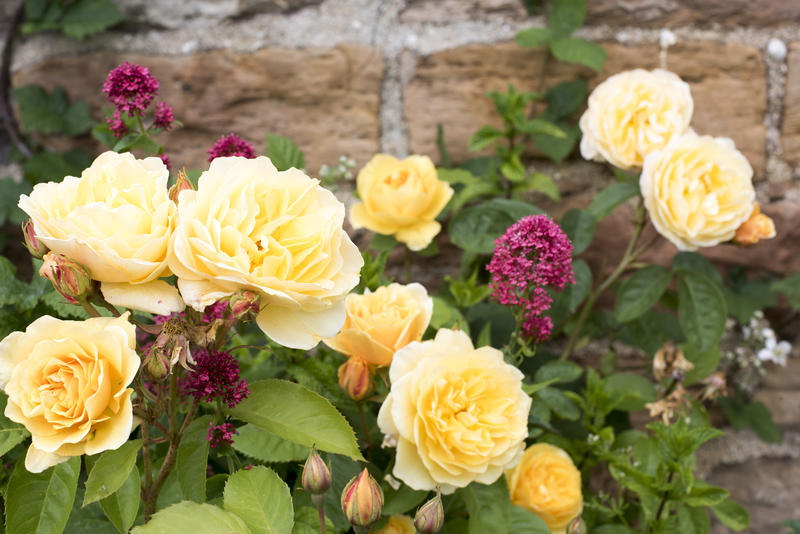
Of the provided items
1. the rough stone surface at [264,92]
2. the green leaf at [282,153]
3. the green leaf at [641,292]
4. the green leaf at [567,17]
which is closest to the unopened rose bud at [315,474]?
the green leaf at [282,153]

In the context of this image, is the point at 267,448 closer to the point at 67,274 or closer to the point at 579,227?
the point at 67,274

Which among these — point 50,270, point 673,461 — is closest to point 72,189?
point 50,270

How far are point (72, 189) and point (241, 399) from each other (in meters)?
0.22

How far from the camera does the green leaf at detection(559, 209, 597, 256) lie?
104cm

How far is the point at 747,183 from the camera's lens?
94cm

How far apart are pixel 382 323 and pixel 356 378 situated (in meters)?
0.07

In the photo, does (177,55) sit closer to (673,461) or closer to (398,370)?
(398,370)

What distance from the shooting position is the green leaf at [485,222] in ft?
3.40

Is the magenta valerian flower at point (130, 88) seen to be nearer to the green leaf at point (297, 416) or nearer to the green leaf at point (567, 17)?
the green leaf at point (297, 416)

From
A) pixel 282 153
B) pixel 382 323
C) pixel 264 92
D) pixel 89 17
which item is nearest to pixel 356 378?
pixel 382 323

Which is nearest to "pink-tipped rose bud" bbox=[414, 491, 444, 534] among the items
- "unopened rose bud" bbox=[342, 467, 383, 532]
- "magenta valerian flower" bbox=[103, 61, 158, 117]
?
"unopened rose bud" bbox=[342, 467, 383, 532]

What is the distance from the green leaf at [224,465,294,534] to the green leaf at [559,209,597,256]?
1.95ft

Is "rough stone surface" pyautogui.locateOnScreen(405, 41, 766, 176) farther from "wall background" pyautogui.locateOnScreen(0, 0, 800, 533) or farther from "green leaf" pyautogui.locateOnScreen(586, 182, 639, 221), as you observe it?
"green leaf" pyautogui.locateOnScreen(586, 182, 639, 221)

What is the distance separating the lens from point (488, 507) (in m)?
0.73
